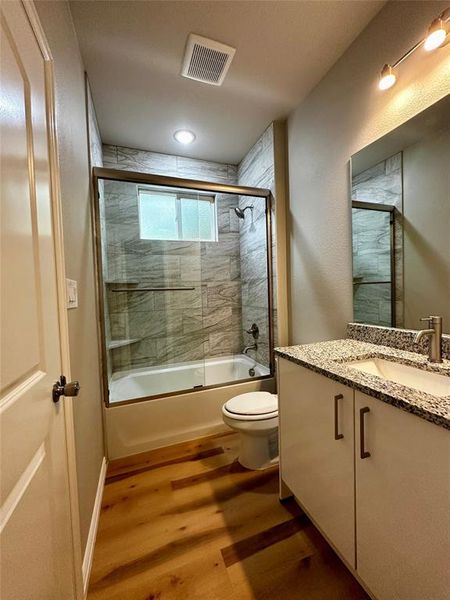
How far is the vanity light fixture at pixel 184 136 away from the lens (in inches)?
87.0

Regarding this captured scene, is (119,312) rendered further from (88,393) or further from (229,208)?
(229,208)

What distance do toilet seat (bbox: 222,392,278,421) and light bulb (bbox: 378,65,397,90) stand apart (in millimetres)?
1835

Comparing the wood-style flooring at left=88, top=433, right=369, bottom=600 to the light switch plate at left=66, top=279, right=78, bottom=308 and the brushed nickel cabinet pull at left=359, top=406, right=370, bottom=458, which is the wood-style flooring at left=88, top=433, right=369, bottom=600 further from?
the light switch plate at left=66, top=279, right=78, bottom=308

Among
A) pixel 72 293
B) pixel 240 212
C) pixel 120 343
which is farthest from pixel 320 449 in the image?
pixel 240 212

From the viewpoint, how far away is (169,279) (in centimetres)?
256

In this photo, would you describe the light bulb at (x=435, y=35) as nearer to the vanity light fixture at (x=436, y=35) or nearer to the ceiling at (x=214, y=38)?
the vanity light fixture at (x=436, y=35)

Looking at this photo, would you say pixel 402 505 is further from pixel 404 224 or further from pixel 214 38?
pixel 214 38

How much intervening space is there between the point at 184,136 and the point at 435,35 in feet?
5.97

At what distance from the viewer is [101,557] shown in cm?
112

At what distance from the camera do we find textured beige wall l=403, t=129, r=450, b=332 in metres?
1.08

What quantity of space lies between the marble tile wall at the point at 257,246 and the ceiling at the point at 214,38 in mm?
260

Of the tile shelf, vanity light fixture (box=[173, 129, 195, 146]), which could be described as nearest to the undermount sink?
the tile shelf

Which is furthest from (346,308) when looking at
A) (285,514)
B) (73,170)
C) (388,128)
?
(73,170)

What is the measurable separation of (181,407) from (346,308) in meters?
1.44
